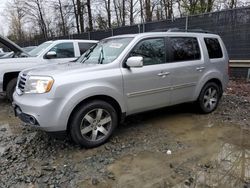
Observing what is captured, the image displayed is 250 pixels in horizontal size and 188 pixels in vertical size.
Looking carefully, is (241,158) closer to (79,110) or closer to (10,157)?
(79,110)

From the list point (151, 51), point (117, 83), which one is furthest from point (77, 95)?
point (151, 51)

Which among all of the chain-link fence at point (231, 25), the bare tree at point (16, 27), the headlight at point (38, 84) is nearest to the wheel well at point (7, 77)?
the headlight at point (38, 84)

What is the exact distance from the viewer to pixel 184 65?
498 centimetres

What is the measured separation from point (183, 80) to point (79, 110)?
2199 millimetres

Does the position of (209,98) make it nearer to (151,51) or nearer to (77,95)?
(151,51)

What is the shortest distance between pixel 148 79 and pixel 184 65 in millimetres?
945

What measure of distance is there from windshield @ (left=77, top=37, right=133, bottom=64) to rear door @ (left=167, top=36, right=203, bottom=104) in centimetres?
93

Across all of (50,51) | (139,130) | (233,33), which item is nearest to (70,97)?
(139,130)

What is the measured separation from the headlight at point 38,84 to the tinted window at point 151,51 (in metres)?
1.46

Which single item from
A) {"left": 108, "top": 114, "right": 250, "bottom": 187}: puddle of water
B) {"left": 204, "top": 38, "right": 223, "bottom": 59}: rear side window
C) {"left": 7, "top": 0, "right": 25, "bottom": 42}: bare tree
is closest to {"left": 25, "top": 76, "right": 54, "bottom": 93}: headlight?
{"left": 108, "top": 114, "right": 250, "bottom": 187}: puddle of water

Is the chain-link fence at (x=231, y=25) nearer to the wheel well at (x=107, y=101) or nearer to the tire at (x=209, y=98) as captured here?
the tire at (x=209, y=98)

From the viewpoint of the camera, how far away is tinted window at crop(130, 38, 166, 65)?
14.7 feet

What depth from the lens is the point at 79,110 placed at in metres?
3.79

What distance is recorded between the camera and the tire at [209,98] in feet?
17.9
